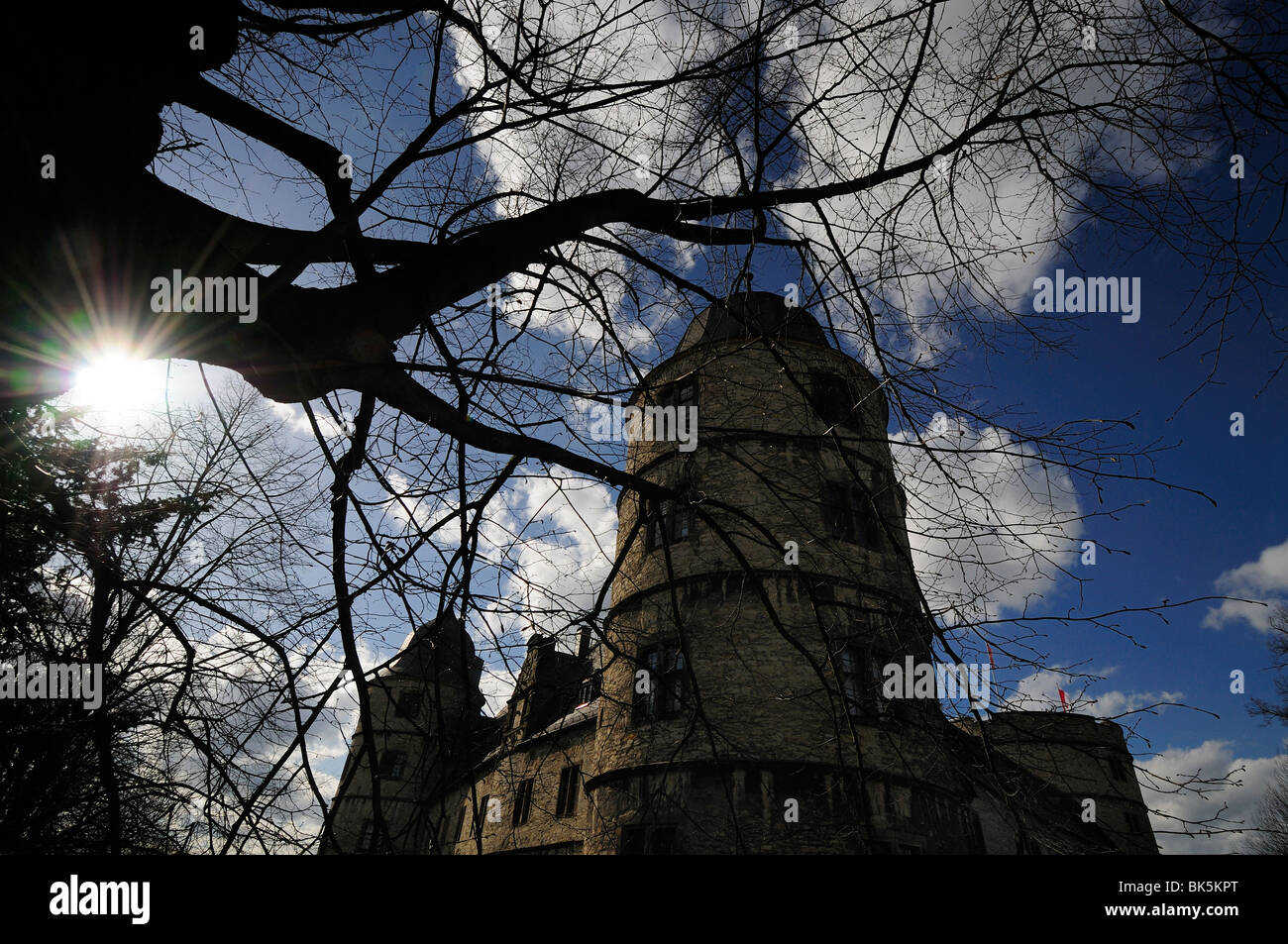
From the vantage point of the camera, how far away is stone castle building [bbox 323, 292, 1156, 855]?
9.64 ft

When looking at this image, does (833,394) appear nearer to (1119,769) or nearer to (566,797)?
(1119,769)

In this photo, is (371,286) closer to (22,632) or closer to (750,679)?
(22,632)

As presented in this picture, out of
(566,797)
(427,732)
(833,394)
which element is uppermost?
(833,394)

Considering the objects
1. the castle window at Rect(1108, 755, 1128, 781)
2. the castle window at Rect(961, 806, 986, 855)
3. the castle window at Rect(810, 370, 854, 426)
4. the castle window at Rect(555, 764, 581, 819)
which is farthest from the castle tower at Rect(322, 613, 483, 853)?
the castle window at Rect(555, 764, 581, 819)

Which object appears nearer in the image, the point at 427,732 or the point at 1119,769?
the point at 1119,769

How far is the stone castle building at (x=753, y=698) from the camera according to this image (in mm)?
2939

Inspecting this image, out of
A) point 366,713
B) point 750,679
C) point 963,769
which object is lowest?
point 750,679

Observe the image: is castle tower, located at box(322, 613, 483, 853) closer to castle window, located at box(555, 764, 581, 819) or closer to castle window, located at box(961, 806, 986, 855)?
castle window, located at box(961, 806, 986, 855)

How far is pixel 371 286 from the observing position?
8.48 ft

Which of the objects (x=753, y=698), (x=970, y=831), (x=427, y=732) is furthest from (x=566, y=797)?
(x=427, y=732)

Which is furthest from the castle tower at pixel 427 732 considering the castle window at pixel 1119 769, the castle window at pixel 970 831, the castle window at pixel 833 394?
the castle window at pixel 970 831

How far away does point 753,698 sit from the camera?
11977 millimetres
